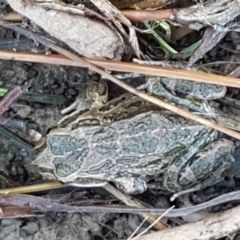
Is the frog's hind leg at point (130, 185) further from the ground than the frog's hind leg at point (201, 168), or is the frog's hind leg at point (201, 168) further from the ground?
the frog's hind leg at point (201, 168)

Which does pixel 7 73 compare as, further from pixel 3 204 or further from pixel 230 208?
pixel 230 208

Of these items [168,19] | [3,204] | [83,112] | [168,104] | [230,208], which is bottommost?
[3,204]

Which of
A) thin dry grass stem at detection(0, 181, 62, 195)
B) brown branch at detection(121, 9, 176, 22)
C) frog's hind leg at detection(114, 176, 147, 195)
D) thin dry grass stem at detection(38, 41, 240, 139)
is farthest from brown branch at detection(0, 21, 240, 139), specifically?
thin dry grass stem at detection(0, 181, 62, 195)

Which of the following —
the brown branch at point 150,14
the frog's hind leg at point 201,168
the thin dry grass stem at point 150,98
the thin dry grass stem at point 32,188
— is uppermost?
the brown branch at point 150,14

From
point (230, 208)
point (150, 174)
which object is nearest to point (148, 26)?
point (150, 174)

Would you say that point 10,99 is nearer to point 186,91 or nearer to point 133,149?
point 133,149

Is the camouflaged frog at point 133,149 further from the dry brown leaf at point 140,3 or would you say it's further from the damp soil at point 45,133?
the dry brown leaf at point 140,3

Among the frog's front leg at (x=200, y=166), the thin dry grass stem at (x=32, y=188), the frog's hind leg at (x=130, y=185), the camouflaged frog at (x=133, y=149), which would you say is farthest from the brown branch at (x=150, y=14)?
the thin dry grass stem at (x=32, y=188)
